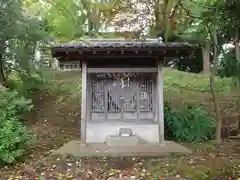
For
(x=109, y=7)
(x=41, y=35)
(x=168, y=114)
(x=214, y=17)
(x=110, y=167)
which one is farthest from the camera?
(x=109, y=7)

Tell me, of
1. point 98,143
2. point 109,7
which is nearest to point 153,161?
point 98,143

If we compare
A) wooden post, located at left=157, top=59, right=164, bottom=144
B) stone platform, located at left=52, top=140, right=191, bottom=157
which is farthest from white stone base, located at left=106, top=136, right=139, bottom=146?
wooden post, located at left=157, top=59, right=164, bottom=144

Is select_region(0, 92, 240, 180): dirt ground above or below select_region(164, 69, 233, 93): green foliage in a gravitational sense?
below

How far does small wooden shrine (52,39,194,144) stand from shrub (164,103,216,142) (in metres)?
1.00

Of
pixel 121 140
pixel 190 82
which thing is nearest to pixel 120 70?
pixel 121 140

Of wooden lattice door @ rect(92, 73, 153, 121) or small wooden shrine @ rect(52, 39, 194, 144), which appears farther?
wooden lattice door @ rect(92, 73, 153, 121)

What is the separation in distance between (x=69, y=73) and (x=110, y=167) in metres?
13.5

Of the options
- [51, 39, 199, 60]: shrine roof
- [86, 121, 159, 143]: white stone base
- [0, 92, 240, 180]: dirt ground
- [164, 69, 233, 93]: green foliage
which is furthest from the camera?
[164, 69, 233, 93]: green foliage

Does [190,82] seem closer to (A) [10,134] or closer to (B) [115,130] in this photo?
(B) [115,130]

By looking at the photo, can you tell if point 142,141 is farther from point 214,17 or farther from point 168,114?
point 214,17

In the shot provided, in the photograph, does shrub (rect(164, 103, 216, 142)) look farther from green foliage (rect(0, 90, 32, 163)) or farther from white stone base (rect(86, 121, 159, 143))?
green foliage (rect(0, 90, 32, 163))

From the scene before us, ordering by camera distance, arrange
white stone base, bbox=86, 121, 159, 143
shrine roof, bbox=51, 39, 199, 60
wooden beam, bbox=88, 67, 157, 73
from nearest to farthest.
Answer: shrine roof, bbox=51, 39, 199, 60 < wooden beam, bbox=88, 67, 157, 73 < white stone base, bbox=86, 121, 159, 143

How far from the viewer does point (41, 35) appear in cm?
1263

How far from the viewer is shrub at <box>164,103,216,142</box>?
977cm
